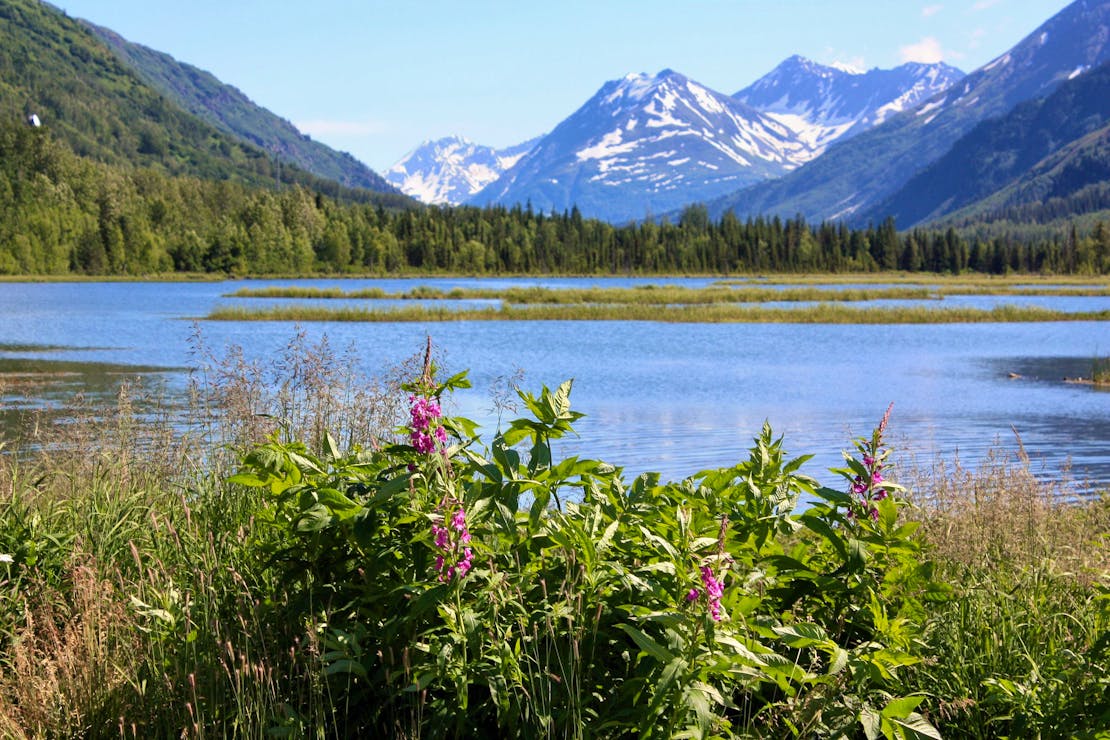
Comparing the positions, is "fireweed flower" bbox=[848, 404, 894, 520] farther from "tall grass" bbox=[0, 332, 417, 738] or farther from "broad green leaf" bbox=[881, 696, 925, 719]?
"tall grass" bbox=[0, 332, 417, 738]

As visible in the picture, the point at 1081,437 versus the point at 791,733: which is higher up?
the point at 791,733

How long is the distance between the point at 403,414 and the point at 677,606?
918 centimetres

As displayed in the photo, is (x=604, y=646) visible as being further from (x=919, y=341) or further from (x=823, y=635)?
(x=919, y=341)

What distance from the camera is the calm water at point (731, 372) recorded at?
24.3m

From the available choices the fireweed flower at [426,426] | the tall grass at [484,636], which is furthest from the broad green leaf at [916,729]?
the fireweed flower at [426,426]

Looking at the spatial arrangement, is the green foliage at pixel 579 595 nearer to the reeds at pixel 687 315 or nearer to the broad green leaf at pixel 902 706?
the broad green leaf at pixel 902 706

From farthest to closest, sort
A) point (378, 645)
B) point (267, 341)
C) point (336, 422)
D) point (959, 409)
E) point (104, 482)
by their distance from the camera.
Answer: point (267, 341) → point (959, 409) → point (336, 422) → point (104, 482) → point (378, 645)

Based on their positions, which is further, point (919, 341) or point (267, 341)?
point (919, 341)

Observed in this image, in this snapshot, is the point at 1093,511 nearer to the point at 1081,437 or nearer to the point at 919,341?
the point at 1081,437

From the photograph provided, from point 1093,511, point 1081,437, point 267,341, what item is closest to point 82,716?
Answer: point 1093,511

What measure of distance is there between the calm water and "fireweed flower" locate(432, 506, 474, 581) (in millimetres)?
10235

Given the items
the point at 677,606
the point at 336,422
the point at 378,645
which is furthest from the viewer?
the point at 336,422

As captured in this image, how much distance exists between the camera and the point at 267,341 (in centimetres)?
5062

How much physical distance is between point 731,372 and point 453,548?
39.3 metres
